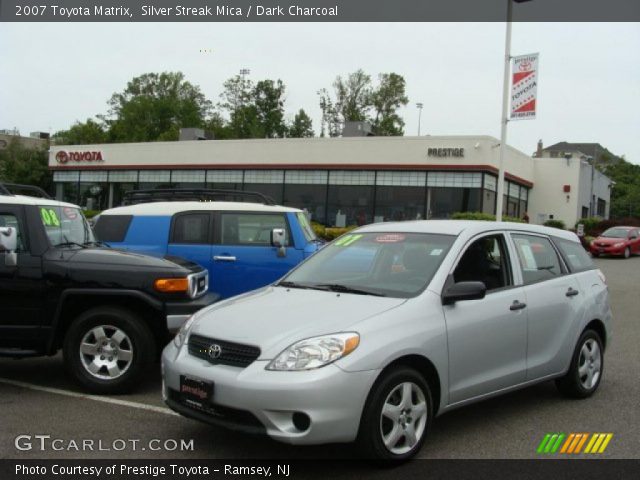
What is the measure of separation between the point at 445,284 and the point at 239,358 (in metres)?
1.62

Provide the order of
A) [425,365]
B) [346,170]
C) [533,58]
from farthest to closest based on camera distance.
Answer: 1. [346,170]
2. [533,58]
3. [425,365]

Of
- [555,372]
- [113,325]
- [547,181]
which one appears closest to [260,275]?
[113,325]

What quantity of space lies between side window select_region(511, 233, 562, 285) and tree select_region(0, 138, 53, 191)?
2143 inches

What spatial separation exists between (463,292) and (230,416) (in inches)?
72.4

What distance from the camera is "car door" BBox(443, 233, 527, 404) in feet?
15.7

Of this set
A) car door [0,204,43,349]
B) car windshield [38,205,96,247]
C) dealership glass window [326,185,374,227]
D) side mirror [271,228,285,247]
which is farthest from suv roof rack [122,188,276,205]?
dealership glass window [326,185,374,227]

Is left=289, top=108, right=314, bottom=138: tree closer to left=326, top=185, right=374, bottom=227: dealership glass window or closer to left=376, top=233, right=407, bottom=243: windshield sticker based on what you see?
left=326, top=185, right=374, bottom=227: dealership glass window

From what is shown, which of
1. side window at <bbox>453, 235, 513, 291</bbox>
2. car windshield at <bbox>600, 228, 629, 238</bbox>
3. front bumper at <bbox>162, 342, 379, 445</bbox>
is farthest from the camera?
car windshield at <bbox>600, 228, 629, 238</bbox>

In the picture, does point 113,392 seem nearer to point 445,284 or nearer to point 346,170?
point 445,284

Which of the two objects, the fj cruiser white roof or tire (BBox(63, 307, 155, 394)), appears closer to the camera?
tire (BBox(63, 307, 155, 394))

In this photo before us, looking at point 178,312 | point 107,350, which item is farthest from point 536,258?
point 107,350

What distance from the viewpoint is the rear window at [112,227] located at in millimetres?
8820

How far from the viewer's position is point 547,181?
123ft
